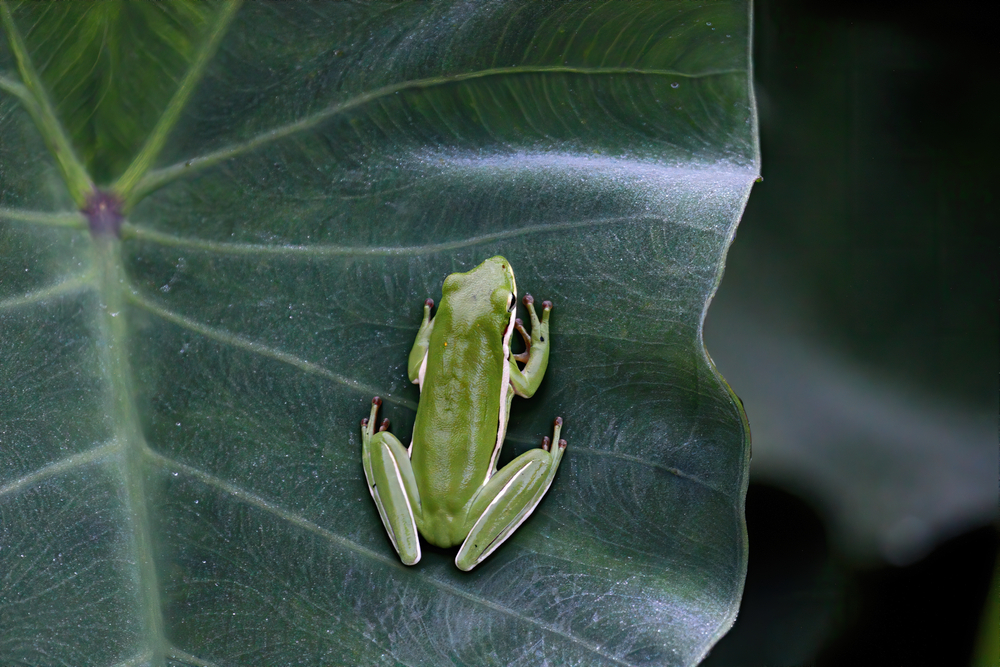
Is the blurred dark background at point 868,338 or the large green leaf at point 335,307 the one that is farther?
the blurred dark background at point 868,338

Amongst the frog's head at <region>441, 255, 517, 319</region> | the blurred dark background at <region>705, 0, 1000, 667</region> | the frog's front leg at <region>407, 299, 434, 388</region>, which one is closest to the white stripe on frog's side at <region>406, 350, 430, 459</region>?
the frog's front leg at <region>407, 299, 434, 388</region>

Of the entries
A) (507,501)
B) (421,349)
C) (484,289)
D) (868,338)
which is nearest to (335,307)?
(421,349)

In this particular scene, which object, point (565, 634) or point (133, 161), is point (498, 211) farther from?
point (565, 634)

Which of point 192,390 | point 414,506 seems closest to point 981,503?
point 414,506

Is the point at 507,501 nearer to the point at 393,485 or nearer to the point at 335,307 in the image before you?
the point at 393,485

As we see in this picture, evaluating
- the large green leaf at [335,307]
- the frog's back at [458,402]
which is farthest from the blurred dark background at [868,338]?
the frog's back at [458,402]

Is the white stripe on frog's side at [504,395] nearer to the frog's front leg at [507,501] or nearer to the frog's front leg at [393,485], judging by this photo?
the frog's front leg at [507,501]
